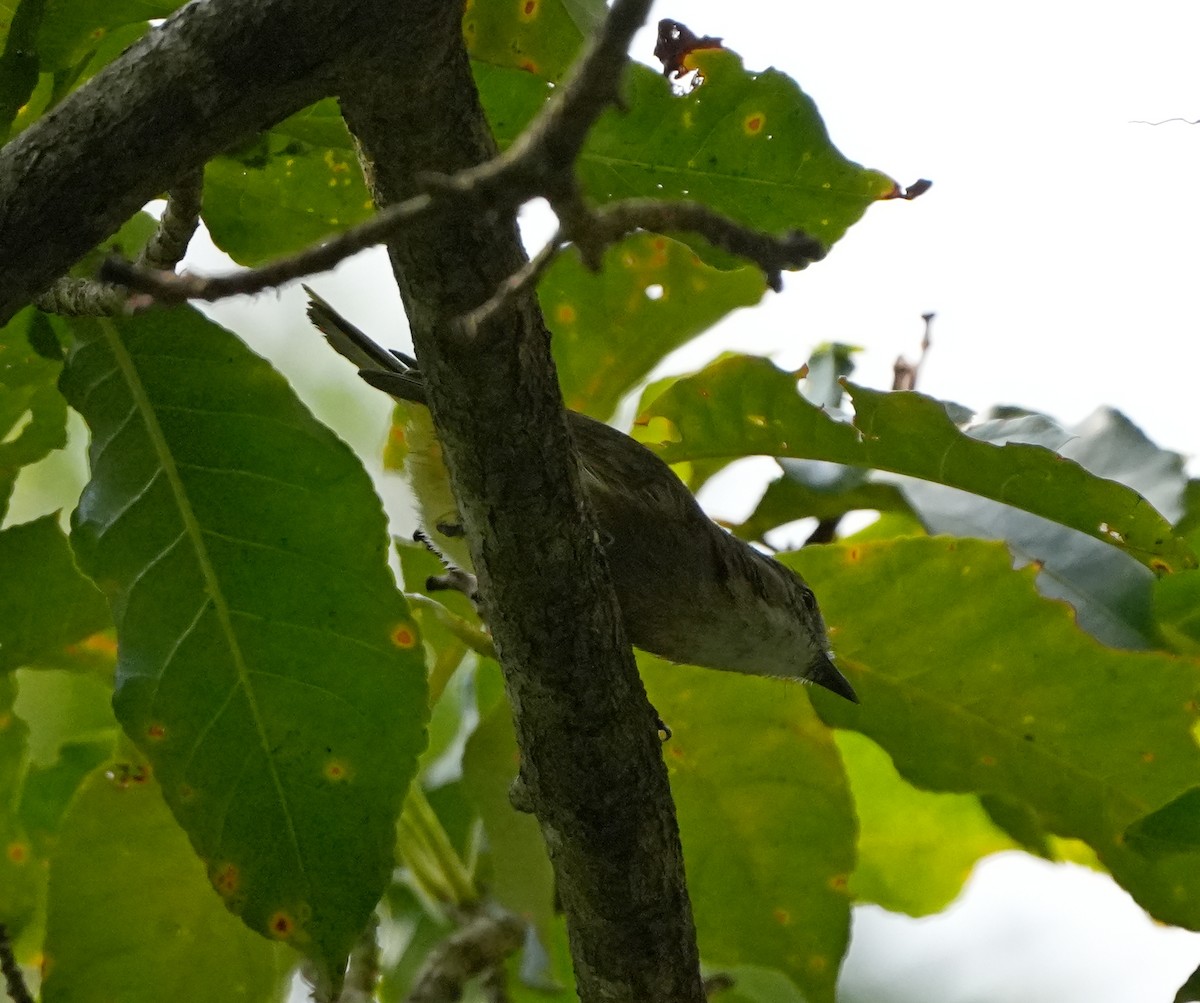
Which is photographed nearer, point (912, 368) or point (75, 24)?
point (75, 24)

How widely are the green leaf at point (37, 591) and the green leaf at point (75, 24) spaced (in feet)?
3.14

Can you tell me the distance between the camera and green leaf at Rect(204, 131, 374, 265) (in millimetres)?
2000

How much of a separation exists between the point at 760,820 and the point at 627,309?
106cm

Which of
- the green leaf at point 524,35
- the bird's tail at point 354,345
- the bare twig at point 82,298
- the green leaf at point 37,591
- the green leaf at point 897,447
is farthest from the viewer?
the green leaf at point 37,591

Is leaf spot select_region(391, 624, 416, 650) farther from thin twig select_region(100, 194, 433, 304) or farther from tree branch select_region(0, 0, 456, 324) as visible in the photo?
thin twig select_region(100, 194, 433, 304)

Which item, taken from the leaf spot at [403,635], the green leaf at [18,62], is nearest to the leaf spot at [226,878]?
the leaf spot at [403,635]

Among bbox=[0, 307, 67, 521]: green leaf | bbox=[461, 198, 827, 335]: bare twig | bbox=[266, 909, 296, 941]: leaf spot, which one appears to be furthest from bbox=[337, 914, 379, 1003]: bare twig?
bbox=[461, 198, 827, 335]: bare twig

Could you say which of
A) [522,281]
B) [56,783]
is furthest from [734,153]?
[56,783]

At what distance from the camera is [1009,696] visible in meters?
2.11

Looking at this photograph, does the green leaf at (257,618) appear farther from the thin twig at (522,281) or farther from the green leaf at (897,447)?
the thin twig at (522,281)

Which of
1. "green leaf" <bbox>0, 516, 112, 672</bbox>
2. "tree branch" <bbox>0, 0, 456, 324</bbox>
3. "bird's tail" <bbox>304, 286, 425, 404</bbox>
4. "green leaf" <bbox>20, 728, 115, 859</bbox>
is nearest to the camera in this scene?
"tree branch" <bbox>0, 0, 456, 324</bbox>

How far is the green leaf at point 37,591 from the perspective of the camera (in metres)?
2.21

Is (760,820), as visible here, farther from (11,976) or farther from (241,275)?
(241,275)

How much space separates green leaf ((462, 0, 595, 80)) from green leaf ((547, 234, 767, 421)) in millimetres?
772
